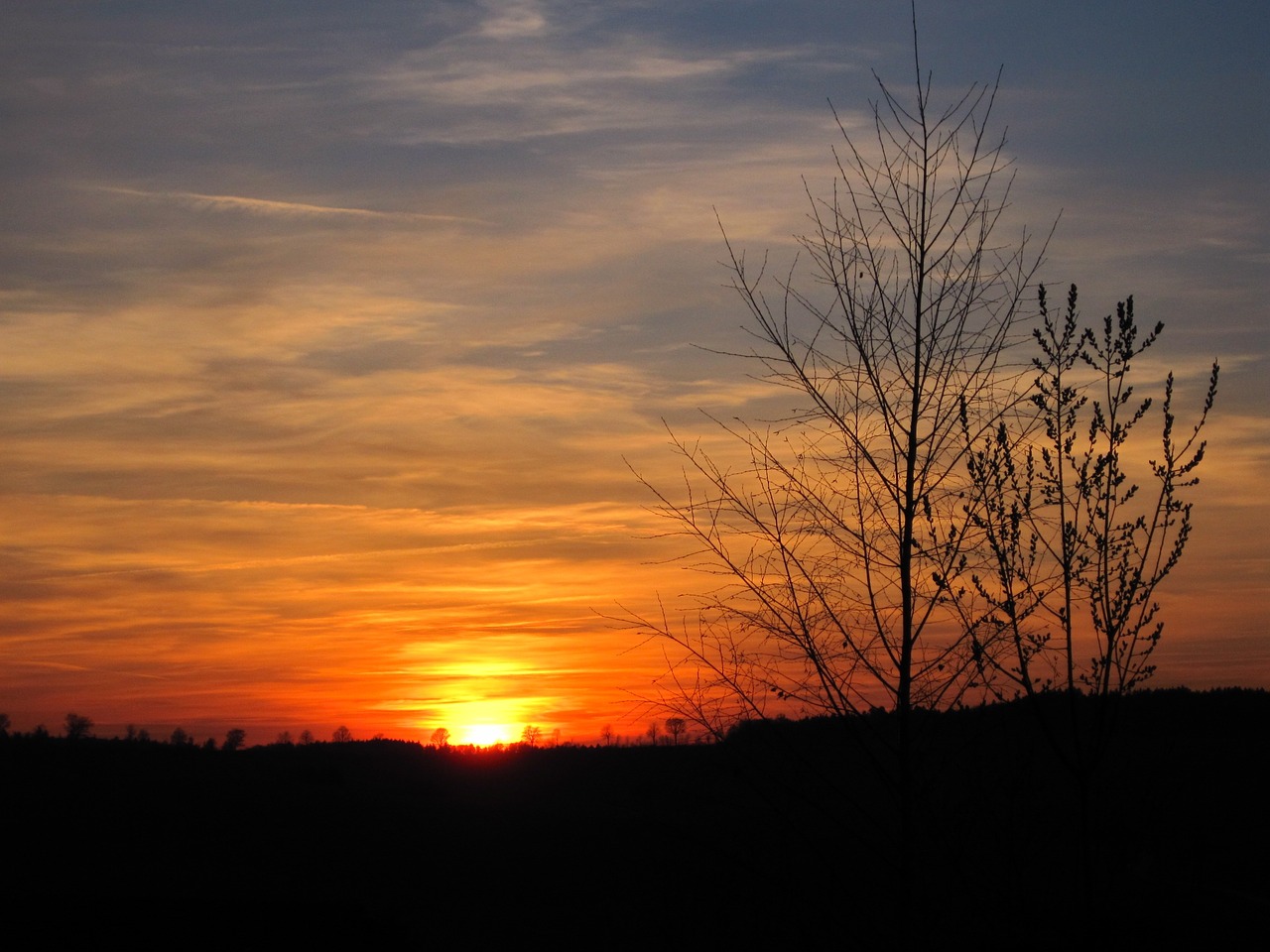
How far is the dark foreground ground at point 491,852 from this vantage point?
18500 millimetres

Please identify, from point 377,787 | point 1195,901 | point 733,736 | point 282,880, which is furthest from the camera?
point 377,787

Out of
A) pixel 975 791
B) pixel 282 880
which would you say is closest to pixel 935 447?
pixel 975 791

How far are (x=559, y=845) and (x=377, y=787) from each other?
7530 millimetres

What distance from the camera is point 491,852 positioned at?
28.7 meters

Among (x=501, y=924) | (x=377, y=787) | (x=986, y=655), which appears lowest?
(x=501, y=924)

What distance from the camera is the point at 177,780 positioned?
3133cm

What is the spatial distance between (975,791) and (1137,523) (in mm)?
2104

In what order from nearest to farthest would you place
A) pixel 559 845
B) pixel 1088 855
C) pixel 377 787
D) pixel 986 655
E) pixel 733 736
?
pixel 1088 855 → pixel 986 655 → pixel 733 736 → pixel 559 845 → pixel 377 787

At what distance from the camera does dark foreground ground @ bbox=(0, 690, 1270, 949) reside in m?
18.5

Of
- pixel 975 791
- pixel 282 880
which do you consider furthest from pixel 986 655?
pixel 282 880

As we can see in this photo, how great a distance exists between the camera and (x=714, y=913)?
78.0 feet

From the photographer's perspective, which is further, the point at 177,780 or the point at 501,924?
the point at 177,780

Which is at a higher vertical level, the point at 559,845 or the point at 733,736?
the point at 733,736

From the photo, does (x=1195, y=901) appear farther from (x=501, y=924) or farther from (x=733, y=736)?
A: (x=733, y=736)
